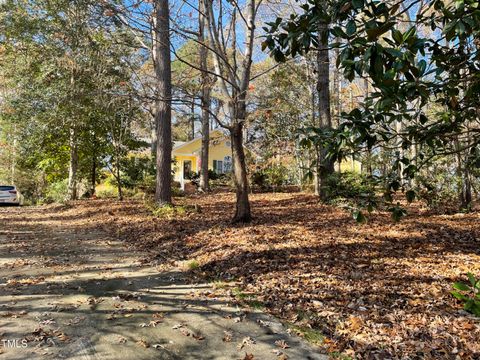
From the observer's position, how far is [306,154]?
16.1m

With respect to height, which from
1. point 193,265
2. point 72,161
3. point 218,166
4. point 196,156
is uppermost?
point 196,156

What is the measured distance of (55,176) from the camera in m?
18.6

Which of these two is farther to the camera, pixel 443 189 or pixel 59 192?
pixel 59 192

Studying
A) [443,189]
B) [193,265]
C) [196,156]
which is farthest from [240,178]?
[196,156]

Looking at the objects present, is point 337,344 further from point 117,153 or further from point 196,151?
point 196,151

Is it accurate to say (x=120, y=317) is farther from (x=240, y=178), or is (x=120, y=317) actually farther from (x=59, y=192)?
(x=59, y=192)

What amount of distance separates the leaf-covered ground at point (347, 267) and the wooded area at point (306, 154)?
0.09ft

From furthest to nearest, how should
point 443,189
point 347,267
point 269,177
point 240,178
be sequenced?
point 269,177 < point 443,189 < point 240,178 < point 347,267

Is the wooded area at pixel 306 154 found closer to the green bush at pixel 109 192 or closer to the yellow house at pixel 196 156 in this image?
the green bush at pixel 109 192

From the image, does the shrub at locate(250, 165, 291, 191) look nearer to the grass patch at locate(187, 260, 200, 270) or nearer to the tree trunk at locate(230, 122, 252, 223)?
the tree trunk at locate(230, 122, 252, 223)

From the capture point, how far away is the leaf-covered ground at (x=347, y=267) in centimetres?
321

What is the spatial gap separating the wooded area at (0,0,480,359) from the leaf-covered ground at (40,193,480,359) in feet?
0.09

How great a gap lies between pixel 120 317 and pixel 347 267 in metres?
2.98

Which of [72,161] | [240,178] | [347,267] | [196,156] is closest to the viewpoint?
[347,267]
